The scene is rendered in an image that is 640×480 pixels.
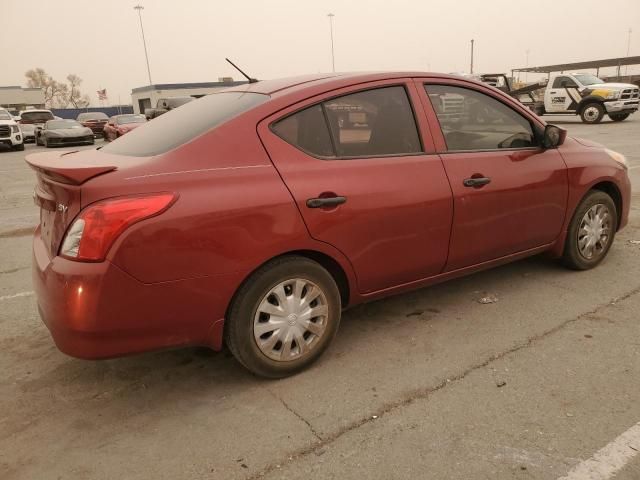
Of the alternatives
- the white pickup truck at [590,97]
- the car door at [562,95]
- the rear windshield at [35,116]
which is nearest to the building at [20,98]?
the rear windshield at [35,116]

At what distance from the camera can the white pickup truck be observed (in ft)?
65.8

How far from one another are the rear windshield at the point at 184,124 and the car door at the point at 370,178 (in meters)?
0.26

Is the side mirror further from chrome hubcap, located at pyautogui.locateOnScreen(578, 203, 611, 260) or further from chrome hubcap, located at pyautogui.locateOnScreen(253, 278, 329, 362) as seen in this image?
chrome hubcap, located at pyautogui.locateOnScreen(253, 278, 329, 362)

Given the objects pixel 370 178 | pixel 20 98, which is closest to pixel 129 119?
pixel 370 178

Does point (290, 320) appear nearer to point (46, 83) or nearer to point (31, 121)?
point (31, 121)

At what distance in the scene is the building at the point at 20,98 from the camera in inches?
2559

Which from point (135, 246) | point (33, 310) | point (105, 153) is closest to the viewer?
point (135, 246)

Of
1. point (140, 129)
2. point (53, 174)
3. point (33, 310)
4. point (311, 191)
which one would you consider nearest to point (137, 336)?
point (53, 174)

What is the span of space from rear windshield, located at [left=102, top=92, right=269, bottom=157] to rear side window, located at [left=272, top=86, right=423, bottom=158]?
27 centimetres

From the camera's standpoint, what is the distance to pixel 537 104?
23516 mm

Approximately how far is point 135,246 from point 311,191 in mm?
926

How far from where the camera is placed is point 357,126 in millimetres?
3055

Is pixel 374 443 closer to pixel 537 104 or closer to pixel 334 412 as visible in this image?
pixel 334 412

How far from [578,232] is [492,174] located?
1196mm
